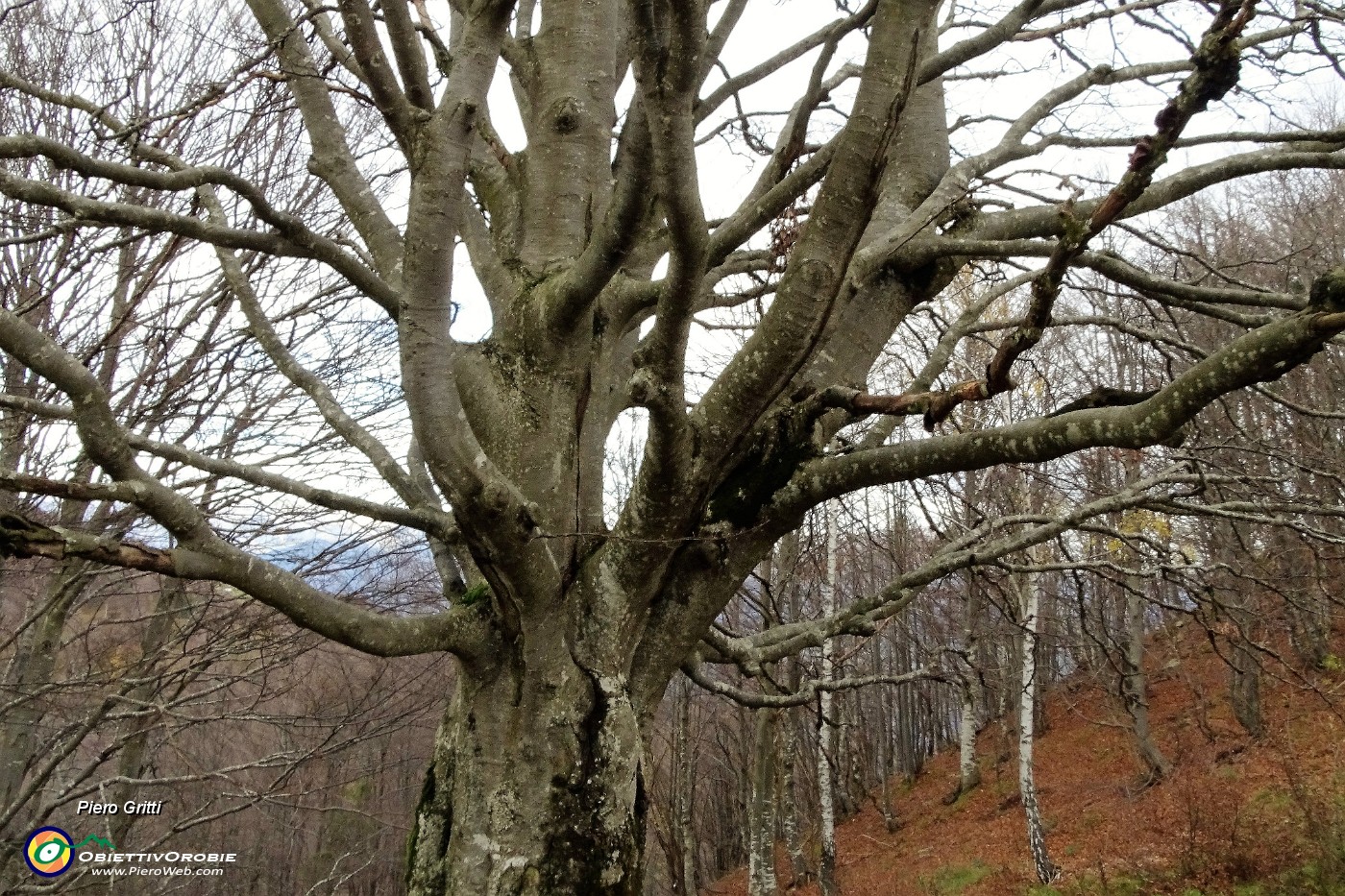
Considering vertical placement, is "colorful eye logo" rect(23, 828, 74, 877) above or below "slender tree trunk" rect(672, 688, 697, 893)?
above

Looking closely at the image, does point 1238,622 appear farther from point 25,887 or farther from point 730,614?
point 730,614

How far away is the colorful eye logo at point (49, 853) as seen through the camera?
493 cm

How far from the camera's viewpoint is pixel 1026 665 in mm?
10719

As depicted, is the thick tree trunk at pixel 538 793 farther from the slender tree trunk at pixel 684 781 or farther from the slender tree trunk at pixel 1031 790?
the slender tree trunk at pixel 684 781

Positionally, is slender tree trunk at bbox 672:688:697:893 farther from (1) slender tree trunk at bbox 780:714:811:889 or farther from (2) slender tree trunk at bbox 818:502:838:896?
(2) slender tree trunk at bbox 818:502:838:896

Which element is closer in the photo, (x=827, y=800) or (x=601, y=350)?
(x=601, y=350)

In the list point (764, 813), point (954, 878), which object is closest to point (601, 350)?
point (764, 813)

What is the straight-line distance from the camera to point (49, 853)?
16.6ft

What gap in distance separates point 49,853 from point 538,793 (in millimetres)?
4938

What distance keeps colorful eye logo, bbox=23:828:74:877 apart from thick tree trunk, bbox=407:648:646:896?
4.32m

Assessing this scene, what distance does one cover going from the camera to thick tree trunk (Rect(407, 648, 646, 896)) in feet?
6.90

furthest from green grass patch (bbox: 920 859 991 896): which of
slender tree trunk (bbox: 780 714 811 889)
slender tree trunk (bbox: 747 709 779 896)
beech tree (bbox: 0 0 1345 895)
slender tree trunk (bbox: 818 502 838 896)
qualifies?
beech tree (bbox: 0 0 1345 895)

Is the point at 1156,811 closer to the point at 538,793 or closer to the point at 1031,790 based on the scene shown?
the point at 1031,790

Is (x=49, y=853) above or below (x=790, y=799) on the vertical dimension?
above
